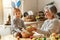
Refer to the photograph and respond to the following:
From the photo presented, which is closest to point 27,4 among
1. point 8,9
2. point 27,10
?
point 27,10

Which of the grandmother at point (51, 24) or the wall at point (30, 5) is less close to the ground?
the wall at point (30, 5)

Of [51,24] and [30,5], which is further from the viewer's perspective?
[30,5]

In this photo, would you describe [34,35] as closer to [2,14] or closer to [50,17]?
[50,17]

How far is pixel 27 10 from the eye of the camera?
4094 millimetres

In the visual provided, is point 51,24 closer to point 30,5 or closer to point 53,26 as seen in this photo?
point 53,26

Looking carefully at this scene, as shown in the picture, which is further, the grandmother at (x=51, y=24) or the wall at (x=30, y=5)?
the wall at (x=30, y=5)

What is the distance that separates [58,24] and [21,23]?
2.06 feet

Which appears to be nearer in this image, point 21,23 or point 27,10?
point 21,23

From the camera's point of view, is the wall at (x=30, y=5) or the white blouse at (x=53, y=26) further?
the wall at (x=30, y=5)

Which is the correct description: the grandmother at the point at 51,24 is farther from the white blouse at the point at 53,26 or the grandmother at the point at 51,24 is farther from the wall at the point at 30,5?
the wall at the point at 30,5

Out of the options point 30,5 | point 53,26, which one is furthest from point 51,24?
point 30,5

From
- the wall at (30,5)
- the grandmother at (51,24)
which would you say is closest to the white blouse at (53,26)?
the grandmother at (51,24)

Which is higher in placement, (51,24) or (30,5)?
(30,5)

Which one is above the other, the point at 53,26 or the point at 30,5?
the point at 30,5
